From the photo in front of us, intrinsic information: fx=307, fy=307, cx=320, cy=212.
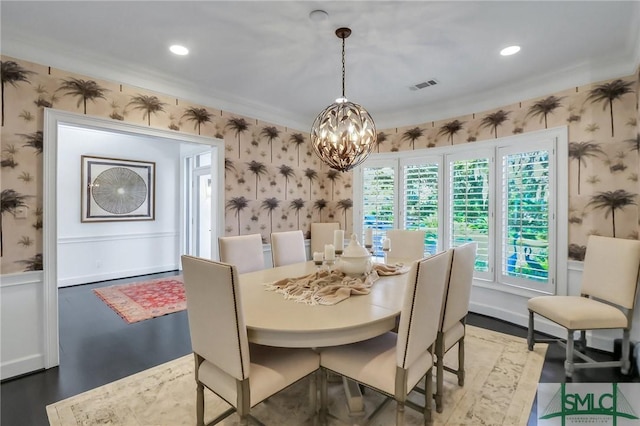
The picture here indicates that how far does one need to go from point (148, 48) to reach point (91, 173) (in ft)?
11.7

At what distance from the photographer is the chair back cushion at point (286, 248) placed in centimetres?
315

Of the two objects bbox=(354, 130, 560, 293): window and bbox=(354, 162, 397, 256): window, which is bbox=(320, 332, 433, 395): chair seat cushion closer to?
bbox=(354, 130, 560, 293): window

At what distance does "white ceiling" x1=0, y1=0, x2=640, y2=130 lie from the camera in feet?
6.89

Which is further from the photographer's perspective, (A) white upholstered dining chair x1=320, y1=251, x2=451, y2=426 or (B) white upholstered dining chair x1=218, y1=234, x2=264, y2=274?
(B) white upholstered dining chair x1=218, y1=234, x2=264, y2=274

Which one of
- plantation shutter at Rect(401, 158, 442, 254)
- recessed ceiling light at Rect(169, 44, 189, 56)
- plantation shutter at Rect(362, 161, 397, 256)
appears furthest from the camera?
plantation shutter at Rect(362, 161, 397, 256)

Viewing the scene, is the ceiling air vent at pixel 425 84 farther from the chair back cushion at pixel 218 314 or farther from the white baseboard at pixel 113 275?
the white baseboard at pixel 113 275

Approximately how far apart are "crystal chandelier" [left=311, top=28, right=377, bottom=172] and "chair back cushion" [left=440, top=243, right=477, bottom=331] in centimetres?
105

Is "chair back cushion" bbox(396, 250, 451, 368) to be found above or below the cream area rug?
above

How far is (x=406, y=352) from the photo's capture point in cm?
149

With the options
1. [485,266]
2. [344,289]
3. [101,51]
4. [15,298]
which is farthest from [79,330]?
[485,266]

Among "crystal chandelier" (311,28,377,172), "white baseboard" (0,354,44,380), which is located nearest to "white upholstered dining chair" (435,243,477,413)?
"crystal chandelier" (311,28,377,172)

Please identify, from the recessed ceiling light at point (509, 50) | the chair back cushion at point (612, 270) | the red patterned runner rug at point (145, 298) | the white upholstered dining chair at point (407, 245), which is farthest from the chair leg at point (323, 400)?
the recessed ceiling light at point (509, 50)

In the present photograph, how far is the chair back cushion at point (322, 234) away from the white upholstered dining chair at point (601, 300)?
2.61m

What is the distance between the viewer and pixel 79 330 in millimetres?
3258
